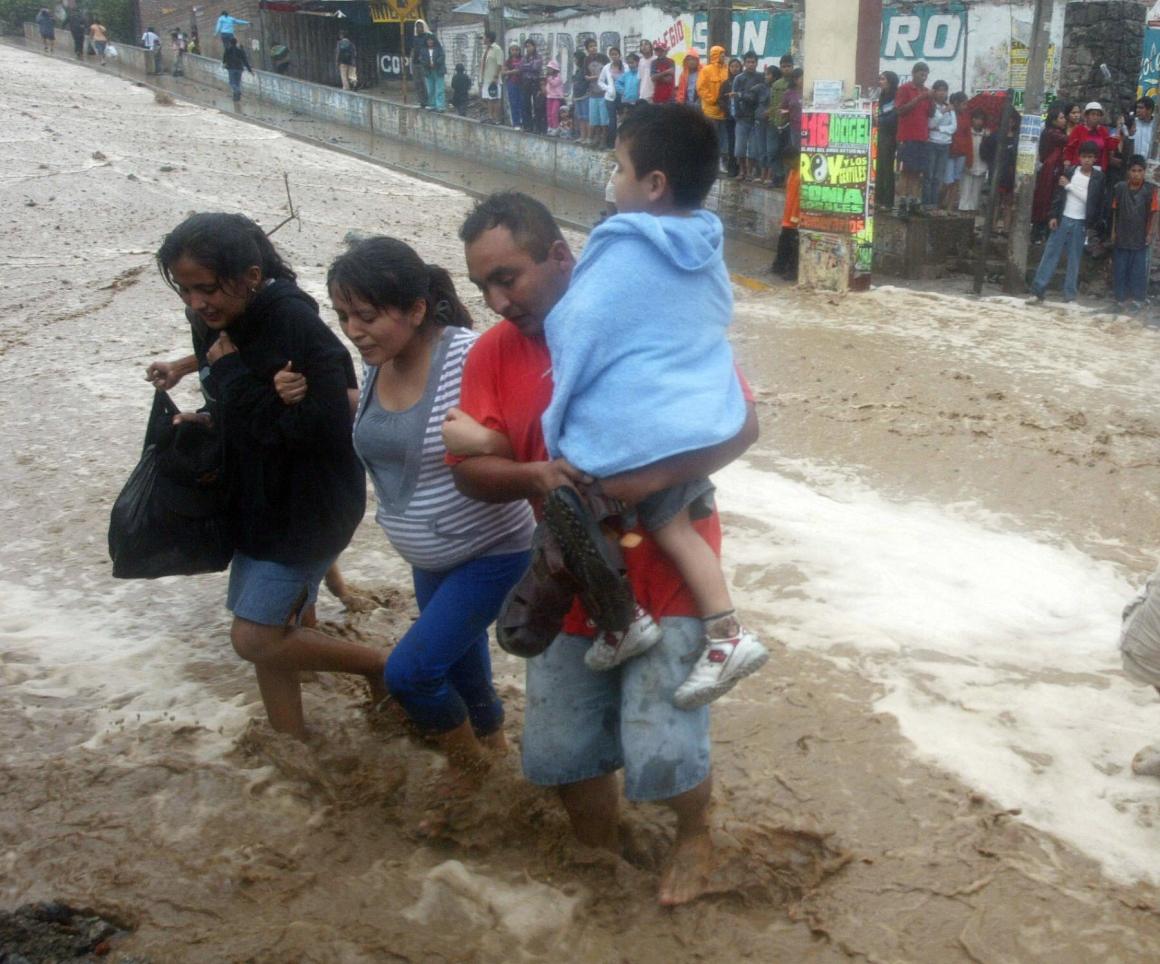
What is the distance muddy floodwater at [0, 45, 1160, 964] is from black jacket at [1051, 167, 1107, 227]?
14.7 feet

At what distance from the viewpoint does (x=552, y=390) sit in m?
2.60

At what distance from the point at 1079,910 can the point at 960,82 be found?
54.5 feet

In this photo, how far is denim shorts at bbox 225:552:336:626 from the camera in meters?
3.28

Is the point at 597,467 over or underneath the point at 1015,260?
over

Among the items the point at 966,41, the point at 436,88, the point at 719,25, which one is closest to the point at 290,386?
the point at 719,25

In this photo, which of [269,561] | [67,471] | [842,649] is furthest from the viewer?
[67,471]

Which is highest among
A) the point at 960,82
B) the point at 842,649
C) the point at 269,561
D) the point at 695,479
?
the point at 960,82

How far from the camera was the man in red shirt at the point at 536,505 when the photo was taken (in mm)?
2580

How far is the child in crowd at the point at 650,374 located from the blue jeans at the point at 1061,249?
411 inches

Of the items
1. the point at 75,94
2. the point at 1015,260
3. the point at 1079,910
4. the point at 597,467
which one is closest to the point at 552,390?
the point at 597,467

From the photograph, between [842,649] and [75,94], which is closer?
[842,649]

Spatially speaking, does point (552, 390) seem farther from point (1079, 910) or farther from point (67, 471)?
point (67, 471)

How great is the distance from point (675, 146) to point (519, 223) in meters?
0.38

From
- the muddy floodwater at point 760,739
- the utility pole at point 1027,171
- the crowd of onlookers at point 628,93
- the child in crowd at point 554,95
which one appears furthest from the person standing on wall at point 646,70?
the muddy floodwater at point 760,739
